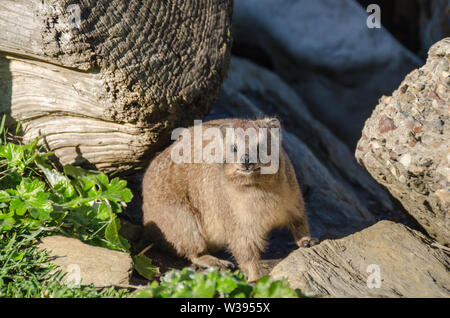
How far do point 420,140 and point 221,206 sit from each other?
210 cm

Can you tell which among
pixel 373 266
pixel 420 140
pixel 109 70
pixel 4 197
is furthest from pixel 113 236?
pixel 420 140

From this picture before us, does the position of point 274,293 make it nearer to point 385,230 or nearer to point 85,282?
point 85,282

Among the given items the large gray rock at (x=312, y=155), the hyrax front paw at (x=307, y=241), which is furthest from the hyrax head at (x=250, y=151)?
the large gray rock at (x=312, y=155)

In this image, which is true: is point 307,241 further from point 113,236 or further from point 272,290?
point 272,290

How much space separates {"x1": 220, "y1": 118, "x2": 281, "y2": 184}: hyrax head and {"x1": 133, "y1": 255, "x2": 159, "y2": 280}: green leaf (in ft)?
3.64

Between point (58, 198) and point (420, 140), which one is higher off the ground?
point (420, 140)

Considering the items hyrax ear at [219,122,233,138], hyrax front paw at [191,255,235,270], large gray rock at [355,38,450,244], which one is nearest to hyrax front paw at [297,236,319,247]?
hyrax front paw at [191,255,235,270]

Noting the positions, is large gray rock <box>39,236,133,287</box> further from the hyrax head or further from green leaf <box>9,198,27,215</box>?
the hyrax head

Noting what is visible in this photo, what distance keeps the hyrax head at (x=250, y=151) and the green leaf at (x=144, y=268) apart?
1.11 meters

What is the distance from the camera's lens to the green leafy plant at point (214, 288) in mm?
3096

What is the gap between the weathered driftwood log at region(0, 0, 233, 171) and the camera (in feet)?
14.3

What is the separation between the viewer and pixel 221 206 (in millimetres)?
5328

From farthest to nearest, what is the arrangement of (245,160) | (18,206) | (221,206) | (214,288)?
1. (221,206)
2. (245,160)
3. (18,206)
4. (214,288)

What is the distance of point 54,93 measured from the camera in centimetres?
478
